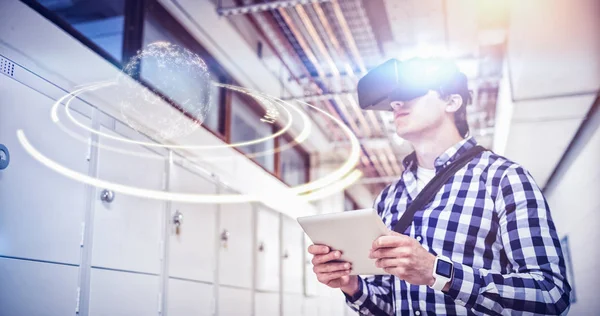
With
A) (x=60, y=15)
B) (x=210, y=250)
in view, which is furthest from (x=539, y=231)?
(x=210, y=250)

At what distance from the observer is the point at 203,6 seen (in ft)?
14.5

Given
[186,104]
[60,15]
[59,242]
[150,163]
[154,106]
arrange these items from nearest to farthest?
[59,242]
[60,15]
[186,104]
[150,163]
[154,106]

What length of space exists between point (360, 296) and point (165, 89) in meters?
2.63

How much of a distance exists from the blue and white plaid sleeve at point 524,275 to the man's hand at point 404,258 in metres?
0.08

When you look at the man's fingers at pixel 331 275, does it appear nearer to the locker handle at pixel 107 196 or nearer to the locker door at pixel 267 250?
the locker handle at pixel 107 196

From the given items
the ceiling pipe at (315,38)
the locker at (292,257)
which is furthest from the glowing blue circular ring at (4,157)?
the locker at (292,257)

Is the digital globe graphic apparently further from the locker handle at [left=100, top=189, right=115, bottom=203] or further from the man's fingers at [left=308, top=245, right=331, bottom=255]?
the man's fingers at [left=308, top=245, right=331, bottom=255]

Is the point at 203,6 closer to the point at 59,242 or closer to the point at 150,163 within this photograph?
the point at 150,163

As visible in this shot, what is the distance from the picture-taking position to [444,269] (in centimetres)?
138

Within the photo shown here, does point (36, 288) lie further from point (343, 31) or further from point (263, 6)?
point (343, 31)

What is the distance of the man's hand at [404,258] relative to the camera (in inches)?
52.7

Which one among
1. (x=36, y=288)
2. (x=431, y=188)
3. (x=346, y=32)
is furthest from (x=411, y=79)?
(x=346, y=32)

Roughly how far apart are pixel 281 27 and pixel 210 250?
2070 millimetres

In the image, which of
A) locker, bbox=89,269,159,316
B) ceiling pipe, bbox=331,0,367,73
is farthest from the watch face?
ceiling pipe, bbox=331,0,367,73
